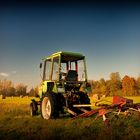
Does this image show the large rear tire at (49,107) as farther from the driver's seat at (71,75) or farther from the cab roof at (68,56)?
the cab roof at (68,56)

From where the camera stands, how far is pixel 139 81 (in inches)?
2736

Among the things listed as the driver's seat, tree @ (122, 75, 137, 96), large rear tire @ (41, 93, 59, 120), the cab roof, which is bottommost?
large rear tire @ (41, 93, 59, 120)

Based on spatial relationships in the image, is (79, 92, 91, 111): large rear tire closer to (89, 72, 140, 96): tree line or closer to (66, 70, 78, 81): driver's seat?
(66, 70, 78, 81): driver's seat

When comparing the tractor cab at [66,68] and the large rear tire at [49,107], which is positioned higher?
the tractor cab at [66,68]

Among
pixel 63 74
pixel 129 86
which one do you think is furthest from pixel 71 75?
pixel 129 86

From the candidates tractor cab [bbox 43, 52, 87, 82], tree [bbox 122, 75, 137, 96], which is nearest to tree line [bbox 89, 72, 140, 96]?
tree [bbox 122, 75, 137, 96]

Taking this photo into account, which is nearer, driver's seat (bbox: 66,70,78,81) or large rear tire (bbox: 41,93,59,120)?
large rear tire (bbox: 41,93,59,120)

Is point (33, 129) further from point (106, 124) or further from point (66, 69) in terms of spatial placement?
point (66, 69)

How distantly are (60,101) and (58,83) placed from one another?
2.46ft

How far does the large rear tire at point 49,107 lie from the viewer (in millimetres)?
9859

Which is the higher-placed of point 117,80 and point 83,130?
point 117,80

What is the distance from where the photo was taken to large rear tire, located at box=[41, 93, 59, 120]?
986cm

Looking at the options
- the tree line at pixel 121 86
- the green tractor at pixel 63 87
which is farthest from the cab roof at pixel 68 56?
the tree line at pixel 121 86

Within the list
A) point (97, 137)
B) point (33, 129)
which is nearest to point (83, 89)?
point (33, 129)
